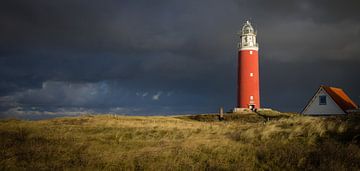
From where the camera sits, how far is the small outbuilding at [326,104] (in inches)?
1431

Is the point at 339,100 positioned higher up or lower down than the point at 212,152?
higher up

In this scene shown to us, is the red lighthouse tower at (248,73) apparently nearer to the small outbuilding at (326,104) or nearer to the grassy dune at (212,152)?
the small outbuilding at (326,104)

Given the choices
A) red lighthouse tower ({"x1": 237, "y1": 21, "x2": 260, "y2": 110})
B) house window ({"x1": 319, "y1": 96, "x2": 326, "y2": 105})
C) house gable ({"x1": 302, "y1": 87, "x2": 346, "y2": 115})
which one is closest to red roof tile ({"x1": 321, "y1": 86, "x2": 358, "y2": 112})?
house gable ({"x1": 302, "y1": 87, "x2": 346, "y2": 115})

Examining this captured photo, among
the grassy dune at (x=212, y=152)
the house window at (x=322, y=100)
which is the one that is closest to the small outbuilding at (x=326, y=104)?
the house window at (x=322, y=100)

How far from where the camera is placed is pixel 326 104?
36.9 m

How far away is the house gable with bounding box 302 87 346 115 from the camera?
36.5 m

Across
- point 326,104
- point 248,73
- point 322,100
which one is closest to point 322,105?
point 326,104

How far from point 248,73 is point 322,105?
1819 cm

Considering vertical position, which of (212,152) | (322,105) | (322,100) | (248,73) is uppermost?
(248,73)

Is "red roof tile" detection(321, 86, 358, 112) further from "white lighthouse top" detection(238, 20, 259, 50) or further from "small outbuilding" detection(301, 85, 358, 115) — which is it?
"white lighthouse top" detection(238, 20, 259, 50)

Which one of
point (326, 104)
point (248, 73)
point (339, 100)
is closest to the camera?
point (326, 104)

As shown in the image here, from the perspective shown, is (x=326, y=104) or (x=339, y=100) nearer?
(x=326, y=104)

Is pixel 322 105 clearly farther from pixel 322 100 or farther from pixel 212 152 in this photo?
pixel 212 152

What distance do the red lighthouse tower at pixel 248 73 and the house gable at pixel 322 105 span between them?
16.4 metres
